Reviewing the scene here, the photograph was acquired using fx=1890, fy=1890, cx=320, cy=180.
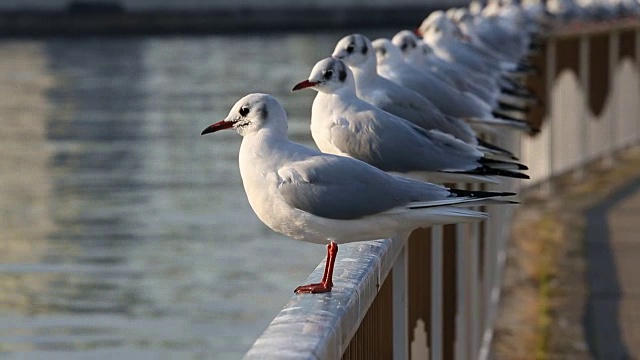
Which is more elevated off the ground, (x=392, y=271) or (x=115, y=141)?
(x=115, y=141)

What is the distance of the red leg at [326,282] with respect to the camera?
3.45 meters

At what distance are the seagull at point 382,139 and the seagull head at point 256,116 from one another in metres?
0.84

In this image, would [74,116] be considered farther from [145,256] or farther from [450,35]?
[450,35]

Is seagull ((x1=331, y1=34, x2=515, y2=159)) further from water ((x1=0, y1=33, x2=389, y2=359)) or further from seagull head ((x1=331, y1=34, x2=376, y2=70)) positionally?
water ((x1=0, y1=33, x2=389, y2=359))

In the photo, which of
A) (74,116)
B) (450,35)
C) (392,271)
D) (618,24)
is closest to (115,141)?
(74,116)

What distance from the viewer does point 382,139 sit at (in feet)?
16.5

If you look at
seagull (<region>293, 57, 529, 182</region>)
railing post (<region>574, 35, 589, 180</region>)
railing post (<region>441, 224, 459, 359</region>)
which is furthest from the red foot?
railing post (<region>574, 35, 589, 180</region>)

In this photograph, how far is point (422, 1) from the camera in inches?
2507

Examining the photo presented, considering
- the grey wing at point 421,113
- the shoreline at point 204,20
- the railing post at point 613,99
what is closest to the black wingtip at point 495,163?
the grey wing at point 421,113

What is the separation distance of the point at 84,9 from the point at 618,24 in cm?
4892

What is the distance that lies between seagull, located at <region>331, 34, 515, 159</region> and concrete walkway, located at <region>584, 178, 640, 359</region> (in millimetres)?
1819

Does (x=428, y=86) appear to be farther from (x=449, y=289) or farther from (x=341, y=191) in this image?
(x=341, y=191)

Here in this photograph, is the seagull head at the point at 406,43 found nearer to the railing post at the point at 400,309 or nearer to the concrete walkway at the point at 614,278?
the concrete walkway at the point at 614,278

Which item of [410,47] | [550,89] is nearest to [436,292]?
[410,47]
